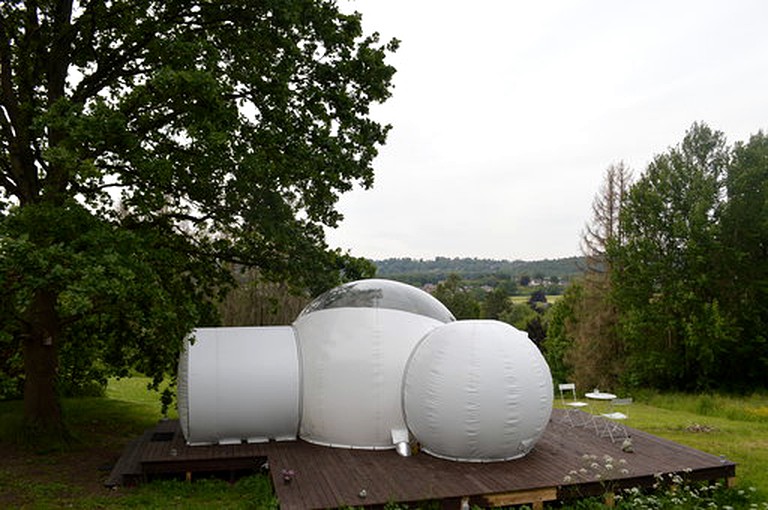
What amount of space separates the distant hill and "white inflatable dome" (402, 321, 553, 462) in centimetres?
6485

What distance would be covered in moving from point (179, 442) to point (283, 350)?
2.39 metres

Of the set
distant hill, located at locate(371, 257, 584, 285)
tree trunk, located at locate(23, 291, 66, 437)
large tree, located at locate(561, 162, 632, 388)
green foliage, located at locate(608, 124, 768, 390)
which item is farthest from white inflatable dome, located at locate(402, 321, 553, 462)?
distant hill, located at locate(371, 257, 584, 285)

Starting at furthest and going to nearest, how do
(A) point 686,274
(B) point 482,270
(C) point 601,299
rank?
(B) point 482,270, (C) point 601,299, (A) point 686,274

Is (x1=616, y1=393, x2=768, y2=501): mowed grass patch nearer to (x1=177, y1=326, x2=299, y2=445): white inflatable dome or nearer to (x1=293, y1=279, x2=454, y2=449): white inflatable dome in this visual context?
(x1=293, y1=279, x2=454, y2=449): white inflatable dome

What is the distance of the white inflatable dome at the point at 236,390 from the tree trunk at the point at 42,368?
2.59 metres

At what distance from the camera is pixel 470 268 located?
103875mm

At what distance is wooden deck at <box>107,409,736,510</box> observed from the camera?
24.2 feet

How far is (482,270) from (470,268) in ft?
7.26

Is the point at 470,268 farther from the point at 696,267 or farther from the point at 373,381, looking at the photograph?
the point at 373,381

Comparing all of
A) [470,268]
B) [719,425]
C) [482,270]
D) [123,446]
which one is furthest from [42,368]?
[482,270]

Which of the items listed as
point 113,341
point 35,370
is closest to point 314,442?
point 113,341

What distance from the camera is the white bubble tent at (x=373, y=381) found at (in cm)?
862

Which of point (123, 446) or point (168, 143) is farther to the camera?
point (123, 446)

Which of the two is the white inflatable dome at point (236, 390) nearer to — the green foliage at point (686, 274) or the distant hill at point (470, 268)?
the green foliage at point (686, 274)
